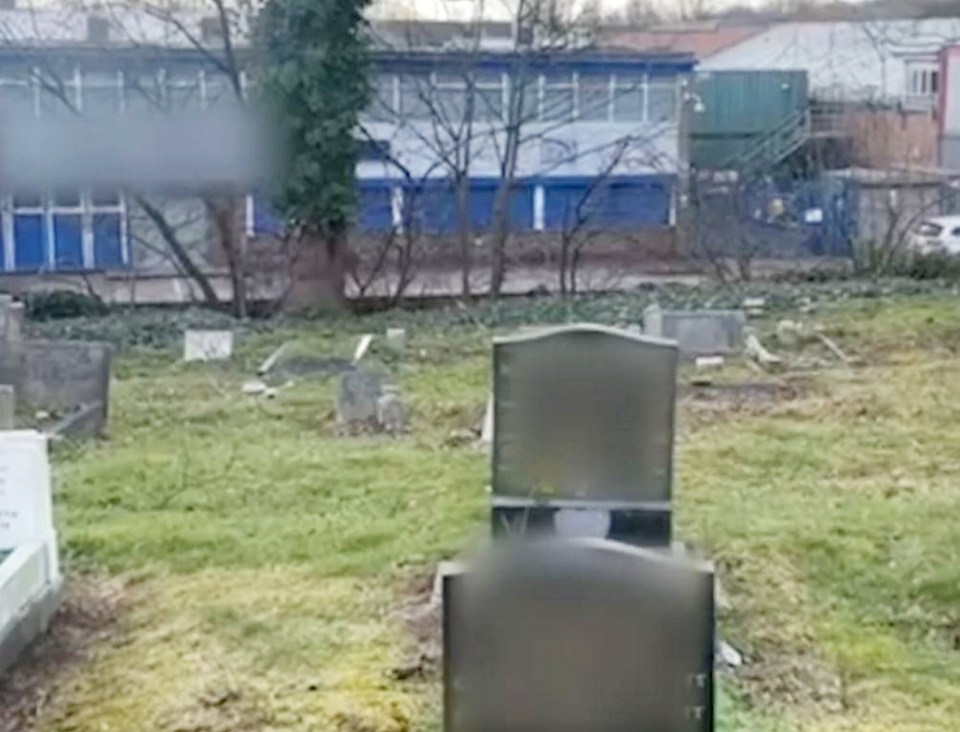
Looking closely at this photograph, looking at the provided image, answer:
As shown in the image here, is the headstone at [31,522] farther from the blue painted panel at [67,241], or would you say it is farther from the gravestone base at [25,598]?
the blue painted panel at [67,241]

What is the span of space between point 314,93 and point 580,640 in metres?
15.1

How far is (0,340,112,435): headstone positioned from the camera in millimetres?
9953

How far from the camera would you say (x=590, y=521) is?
15.7 ft

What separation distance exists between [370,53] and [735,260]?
5.45 meters

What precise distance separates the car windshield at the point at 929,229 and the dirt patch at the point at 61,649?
15.8 metres

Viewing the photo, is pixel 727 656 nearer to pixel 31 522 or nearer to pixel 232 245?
pixel 31 522

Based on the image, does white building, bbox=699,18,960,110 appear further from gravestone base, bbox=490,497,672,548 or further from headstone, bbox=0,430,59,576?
headstone, bbox=0,430,59,576

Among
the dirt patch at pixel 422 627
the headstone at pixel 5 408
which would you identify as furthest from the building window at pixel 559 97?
the dirt patch at pixel 422 627

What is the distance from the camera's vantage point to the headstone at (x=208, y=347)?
42.0 ft

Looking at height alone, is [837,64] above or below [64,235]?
above

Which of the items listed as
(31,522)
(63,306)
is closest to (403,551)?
(31,522)

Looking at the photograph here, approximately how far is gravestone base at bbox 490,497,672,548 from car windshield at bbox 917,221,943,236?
51.1 ft

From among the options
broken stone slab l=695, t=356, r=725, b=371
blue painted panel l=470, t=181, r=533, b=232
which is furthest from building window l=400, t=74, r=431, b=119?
broken stone slab l=695, t=356, r=725, b=371

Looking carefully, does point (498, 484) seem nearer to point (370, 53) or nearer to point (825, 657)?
point (825, 657)
